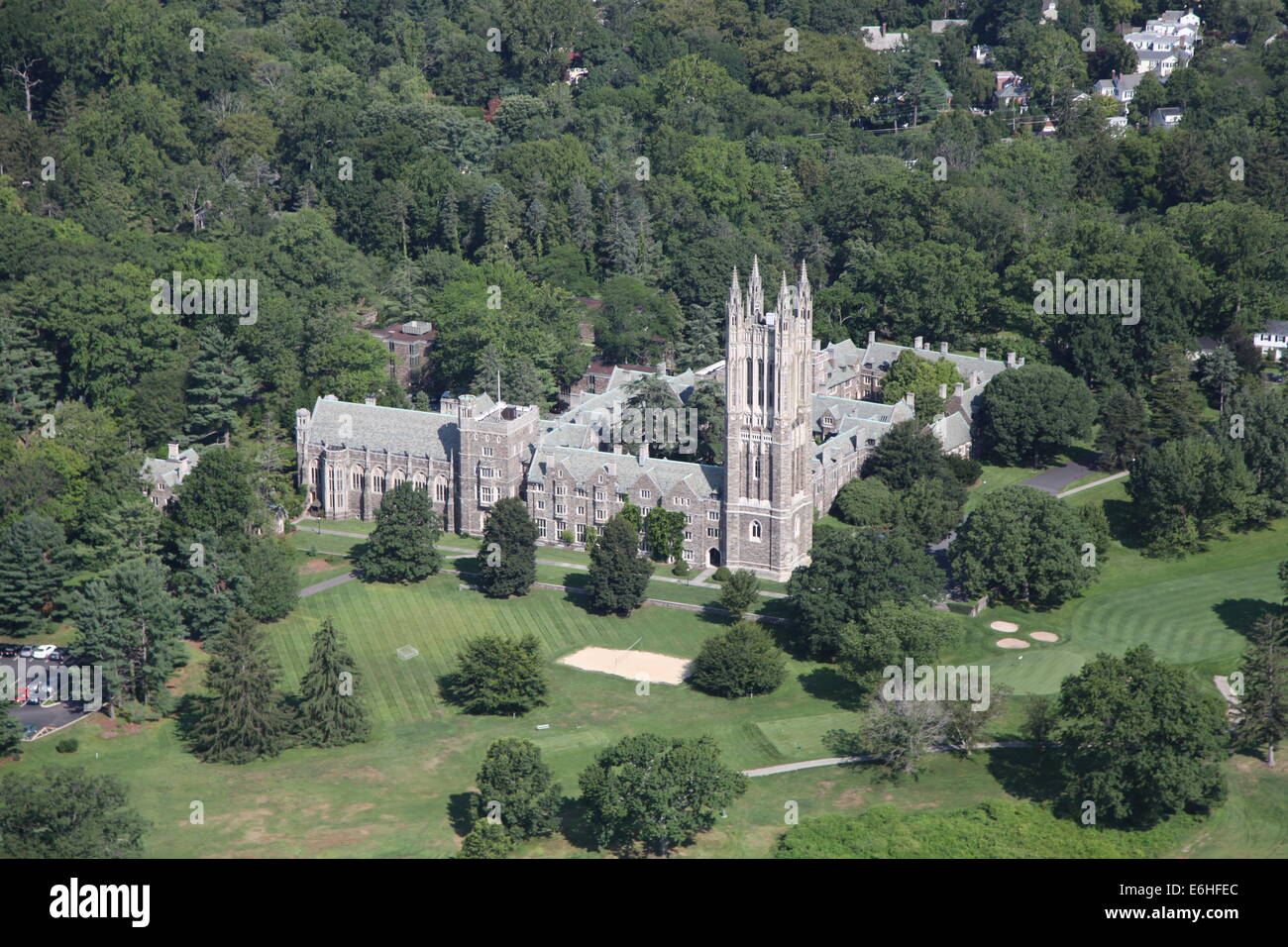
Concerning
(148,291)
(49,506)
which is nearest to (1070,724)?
Result: (49,506)

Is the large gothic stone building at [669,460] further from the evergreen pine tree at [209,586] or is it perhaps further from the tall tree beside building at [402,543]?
the evergreen pine tree at [209,586]

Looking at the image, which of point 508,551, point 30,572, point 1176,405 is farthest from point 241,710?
point 1176,405

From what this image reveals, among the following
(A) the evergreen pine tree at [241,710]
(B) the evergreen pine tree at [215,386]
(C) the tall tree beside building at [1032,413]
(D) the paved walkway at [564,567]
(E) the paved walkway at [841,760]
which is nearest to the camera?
(E) the paved walkway at [841,760]

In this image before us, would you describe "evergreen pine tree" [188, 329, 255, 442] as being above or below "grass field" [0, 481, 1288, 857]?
above

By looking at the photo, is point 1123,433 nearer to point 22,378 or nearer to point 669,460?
point 669,460

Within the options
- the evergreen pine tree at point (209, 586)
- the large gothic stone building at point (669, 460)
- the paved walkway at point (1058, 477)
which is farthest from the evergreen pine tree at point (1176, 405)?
the evergreen pine tree at point (209, 586)

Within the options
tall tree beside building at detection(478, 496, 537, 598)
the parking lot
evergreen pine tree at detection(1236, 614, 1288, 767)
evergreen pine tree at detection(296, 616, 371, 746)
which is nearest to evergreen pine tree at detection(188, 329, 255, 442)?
tall tree beside building at detection(478, 496, 537, 598)

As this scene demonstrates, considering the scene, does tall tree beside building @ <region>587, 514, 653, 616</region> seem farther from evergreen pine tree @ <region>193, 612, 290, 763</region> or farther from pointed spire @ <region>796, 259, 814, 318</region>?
evergreen pine tree @ <region>193, 612, 290, 763</region>
